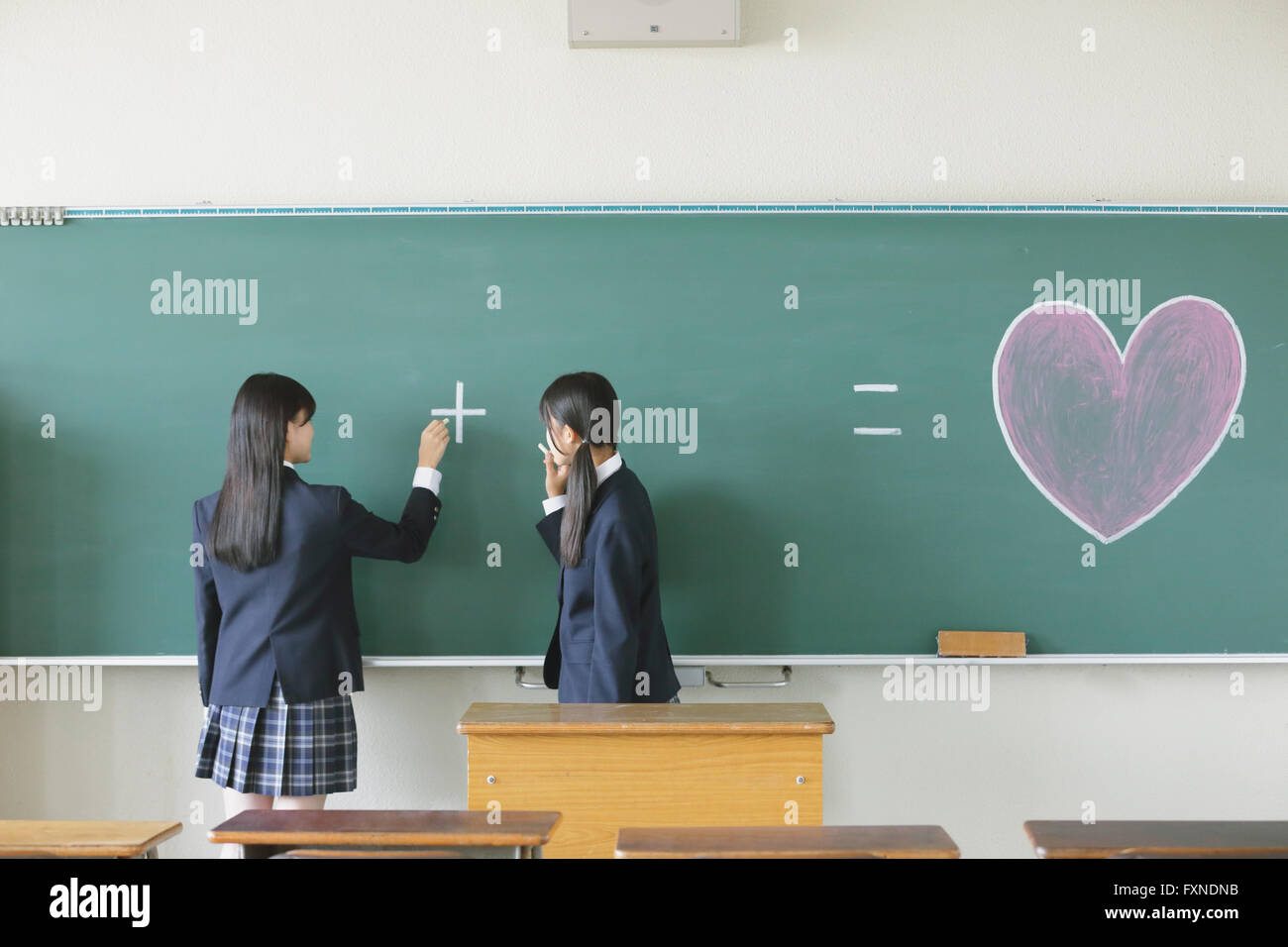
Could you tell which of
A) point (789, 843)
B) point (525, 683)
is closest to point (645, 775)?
point (789, 843)

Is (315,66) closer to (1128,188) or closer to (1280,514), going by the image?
(1128,188)

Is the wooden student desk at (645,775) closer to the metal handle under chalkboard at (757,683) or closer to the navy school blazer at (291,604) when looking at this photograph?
the navy school blazer at (291,604)

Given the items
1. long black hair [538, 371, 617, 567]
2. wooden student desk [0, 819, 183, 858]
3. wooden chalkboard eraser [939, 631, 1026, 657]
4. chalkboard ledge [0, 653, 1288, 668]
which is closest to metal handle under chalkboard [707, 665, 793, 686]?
chalkboard ledge [0, 653, 1288, 668]

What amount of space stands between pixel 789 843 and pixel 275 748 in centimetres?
155

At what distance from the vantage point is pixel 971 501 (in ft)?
8.96

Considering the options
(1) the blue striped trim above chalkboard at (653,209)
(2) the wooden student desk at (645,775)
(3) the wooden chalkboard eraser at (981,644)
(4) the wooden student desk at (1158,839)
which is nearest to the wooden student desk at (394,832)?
(2) the wooden student desk at (645,775)

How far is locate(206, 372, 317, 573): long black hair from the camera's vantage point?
2350 millimetres

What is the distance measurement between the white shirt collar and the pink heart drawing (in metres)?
1.11

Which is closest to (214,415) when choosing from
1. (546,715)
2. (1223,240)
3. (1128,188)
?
(546,715)

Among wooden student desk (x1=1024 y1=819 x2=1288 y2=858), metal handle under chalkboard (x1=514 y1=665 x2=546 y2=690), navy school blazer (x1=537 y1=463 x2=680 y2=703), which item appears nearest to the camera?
wooden student desk (x1=1024 y1=819 x2=1288 y2=858)

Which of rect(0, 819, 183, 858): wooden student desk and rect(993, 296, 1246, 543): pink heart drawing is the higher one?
rect(993, 296, 1246, 543): pink heart drawing

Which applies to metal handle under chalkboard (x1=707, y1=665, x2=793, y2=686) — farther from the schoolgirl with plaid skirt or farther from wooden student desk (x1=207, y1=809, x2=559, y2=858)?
wooden student desk (x1=207, y1=809, x2=559, y2=858)
